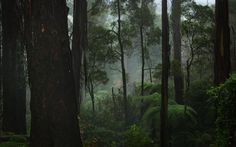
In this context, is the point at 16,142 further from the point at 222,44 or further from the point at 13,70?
the point at 222,44

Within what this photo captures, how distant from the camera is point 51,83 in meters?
6.92

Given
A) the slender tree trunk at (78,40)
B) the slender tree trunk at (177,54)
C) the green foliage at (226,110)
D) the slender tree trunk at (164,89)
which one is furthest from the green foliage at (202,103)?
the green foliage at (226,110)

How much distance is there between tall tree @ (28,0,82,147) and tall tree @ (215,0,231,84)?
Answer: 5639mm

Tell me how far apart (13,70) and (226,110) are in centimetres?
653

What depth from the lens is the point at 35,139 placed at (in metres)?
6.93

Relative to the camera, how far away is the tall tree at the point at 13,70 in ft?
38.2

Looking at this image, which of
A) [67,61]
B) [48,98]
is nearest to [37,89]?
[48,98]

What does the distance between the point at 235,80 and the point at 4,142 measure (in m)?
5.09

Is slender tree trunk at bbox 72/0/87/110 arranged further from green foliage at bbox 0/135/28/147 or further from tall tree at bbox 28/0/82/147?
tall tree at bbox 28/0/82/147

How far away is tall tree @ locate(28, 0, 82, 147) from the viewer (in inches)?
271

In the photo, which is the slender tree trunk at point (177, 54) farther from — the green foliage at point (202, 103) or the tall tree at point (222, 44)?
the tall tree at point (222, 44)

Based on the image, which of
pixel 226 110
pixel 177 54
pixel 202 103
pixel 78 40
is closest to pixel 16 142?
pixel 226 110

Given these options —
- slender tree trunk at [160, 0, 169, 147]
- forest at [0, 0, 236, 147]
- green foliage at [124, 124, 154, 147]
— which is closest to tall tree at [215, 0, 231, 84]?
forest at [0, 0, 236, 147]

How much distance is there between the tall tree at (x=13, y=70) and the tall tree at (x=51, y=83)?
15.8ft
